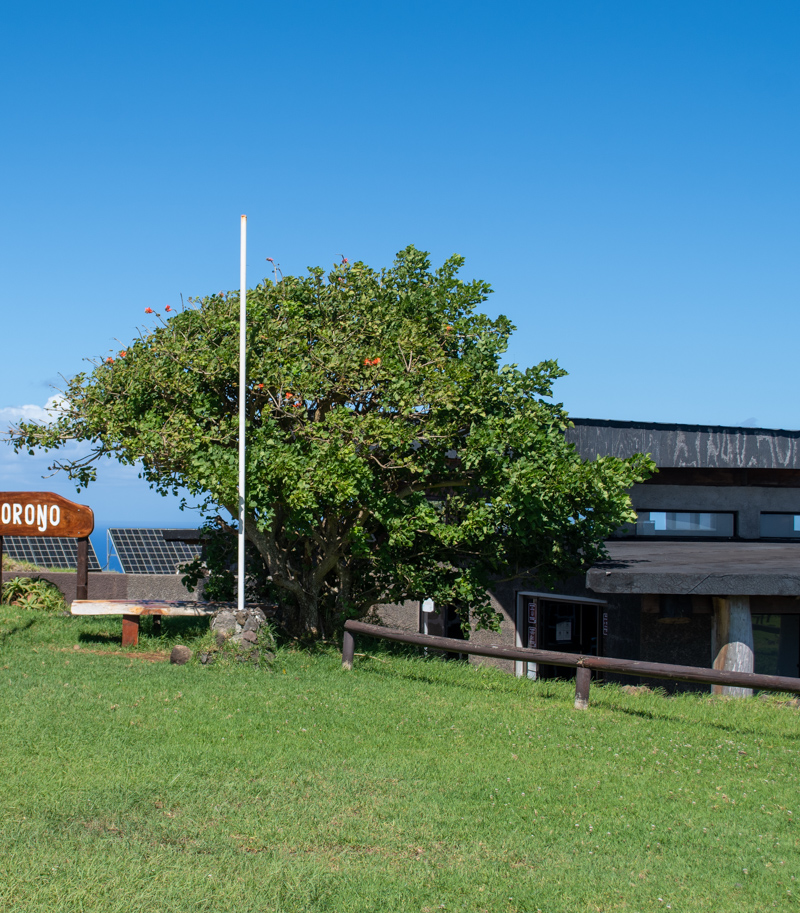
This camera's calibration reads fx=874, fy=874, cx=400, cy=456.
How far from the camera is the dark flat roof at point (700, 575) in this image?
12.4 m

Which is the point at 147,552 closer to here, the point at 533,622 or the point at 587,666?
the point at 533,622

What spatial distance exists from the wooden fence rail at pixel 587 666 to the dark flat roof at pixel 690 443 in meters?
6.98

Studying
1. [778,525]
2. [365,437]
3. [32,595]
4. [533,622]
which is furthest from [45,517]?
[778,525]

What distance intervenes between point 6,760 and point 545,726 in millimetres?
5805

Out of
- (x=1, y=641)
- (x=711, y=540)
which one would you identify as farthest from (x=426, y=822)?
(x=711, y=540)

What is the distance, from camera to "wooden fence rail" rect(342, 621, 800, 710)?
1012cm

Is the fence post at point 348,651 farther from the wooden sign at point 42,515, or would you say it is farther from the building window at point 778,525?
the building window at point 778,525

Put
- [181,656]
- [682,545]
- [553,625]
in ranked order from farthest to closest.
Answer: [553,625] < [682,545] < [181,656]

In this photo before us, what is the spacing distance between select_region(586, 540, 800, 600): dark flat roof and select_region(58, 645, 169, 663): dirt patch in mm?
7176

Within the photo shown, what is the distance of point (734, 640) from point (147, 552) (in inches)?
1048

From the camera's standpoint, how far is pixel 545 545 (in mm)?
15289

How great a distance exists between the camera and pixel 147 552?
115ft

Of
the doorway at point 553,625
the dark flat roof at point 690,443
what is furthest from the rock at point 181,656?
the dark flat roof at point 690,443

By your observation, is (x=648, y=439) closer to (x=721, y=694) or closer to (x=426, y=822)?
(x=721, y=694)
